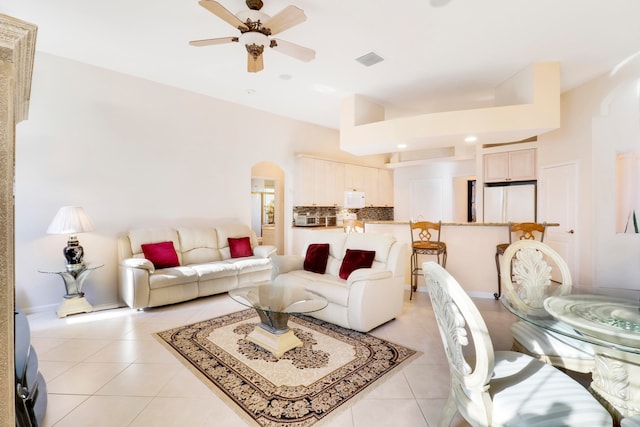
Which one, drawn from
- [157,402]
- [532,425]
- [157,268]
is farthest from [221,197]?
[532,425]

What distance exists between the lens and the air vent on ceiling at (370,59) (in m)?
3.63

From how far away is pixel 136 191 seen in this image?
443 cm

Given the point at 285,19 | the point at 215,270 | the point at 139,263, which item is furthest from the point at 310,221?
the point at 285,19

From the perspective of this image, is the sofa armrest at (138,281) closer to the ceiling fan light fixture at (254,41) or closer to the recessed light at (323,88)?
the ceiling fan light fixture at (254,41)

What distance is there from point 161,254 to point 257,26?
313cm

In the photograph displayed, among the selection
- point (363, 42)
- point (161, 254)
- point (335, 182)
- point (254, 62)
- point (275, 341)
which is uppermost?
point (363, 42)

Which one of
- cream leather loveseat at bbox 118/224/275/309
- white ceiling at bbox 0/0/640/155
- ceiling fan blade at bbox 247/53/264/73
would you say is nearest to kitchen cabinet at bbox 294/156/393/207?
cream leather loveseat at bbox 118/224/275/309

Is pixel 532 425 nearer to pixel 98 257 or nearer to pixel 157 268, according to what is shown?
pixel 157 268

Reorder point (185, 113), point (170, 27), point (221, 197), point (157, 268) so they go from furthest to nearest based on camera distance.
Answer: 1. point (221, 197)
2. point (185, 113)
3. point (157, 268)
4. point (170, 27)

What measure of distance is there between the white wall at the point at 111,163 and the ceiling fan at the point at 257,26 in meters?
2.31

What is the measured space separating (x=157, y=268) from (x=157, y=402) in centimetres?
242

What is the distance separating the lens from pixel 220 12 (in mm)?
2371

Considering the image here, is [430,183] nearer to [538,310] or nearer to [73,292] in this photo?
[538,310]

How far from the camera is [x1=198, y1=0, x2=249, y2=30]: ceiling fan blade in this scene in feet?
7.33
